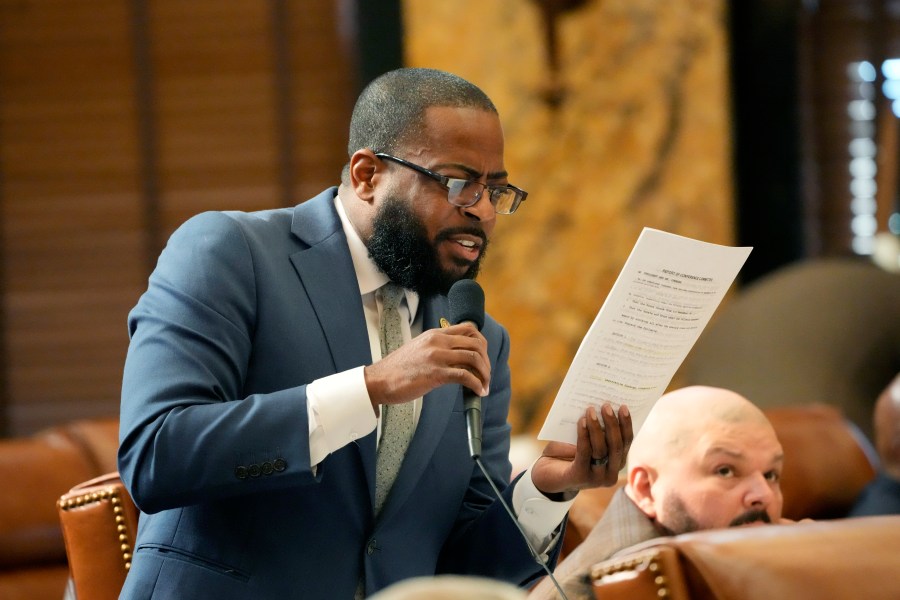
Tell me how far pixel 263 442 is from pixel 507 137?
333cm

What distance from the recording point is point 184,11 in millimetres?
→ 5109

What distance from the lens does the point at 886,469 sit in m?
2.98

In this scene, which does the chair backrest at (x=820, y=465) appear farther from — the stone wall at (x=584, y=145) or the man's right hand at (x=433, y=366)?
the stone wall at (x=584, y=145)

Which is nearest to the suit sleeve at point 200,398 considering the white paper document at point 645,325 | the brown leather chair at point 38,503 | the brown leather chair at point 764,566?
the white paper document at point 645,325

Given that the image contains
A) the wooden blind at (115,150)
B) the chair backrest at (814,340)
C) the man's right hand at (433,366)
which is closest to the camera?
the man's right hand at (433,366)

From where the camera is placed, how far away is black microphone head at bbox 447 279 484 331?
1.83 m

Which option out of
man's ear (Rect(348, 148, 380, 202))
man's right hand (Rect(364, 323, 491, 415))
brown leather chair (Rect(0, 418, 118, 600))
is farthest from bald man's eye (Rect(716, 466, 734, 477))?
brown leather chair (Rect(0, 418, 118, 600))

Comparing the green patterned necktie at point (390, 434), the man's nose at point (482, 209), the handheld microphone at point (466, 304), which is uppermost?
the man's nose at point (482, 209)

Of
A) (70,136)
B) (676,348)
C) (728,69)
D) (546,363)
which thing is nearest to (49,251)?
(70,136)

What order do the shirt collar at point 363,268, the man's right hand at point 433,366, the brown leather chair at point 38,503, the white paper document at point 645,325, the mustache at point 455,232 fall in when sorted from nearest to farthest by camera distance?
the man's right hand at point 433,366
the white paper document at point 645,325
the mustache at point 455,232
the shirt collar at point 363,268
the brown leather chair at point 38,503

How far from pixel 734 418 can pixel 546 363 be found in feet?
8.64

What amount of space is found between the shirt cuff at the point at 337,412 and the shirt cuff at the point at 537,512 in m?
0.44

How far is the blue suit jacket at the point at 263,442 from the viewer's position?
70.6 inches

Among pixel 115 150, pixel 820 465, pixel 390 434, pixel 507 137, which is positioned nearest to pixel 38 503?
pixel 390 434
